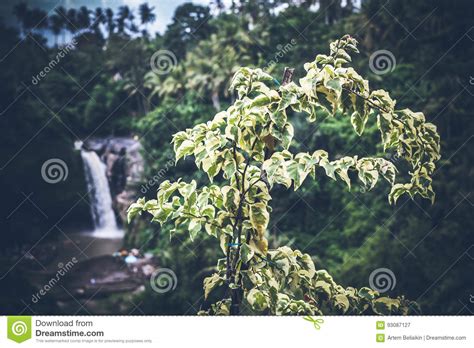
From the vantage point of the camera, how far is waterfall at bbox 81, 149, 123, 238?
5.32 meters

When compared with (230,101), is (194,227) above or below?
below

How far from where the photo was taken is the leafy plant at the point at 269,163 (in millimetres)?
1313

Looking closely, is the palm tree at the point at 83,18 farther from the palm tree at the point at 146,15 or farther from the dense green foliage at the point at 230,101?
the palm tree at the point at 146,15

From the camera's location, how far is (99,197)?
19.0ft

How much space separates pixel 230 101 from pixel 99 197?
1.81 metres

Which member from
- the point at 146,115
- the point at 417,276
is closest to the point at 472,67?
the point at 417,276

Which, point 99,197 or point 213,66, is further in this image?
point 213,66

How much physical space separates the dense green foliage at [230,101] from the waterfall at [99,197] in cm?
14

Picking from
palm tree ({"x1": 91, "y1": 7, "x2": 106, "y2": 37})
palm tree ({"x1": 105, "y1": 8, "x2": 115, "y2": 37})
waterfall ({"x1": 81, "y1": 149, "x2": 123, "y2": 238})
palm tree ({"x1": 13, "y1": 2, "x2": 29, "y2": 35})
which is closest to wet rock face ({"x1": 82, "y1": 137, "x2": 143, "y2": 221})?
waterfall ({"x1": 81, "y1": 149, "x2": 123, "y2": 238})

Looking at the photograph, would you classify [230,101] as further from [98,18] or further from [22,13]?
[22,13]
